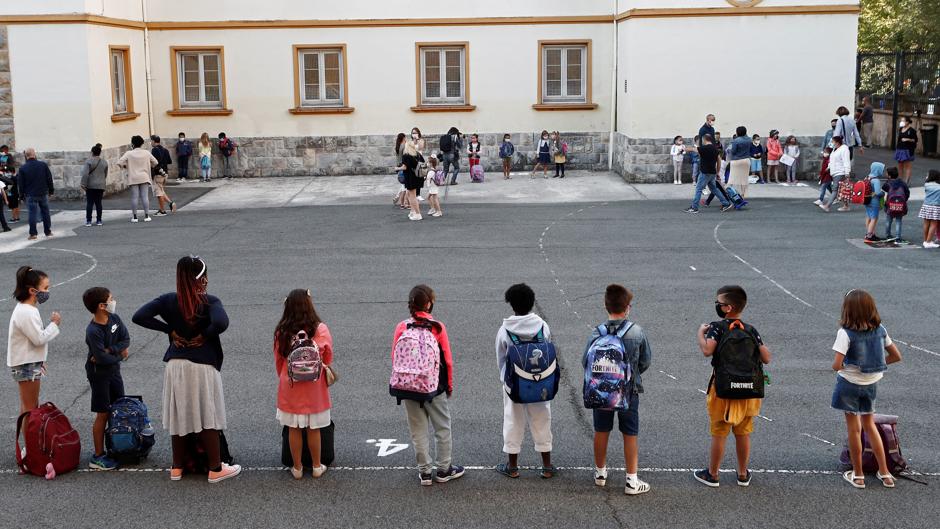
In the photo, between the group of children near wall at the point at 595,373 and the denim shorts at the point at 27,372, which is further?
the denim shorts at the point at 27,372

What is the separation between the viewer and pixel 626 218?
20.3 meters

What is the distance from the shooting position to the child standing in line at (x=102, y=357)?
24.3 ft

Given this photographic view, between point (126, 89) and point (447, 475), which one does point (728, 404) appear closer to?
point (447, 475)

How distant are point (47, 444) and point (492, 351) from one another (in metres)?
4.84

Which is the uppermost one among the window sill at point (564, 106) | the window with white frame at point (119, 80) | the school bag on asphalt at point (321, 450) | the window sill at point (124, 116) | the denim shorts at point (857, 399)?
the window with white frame at point (119, 80)

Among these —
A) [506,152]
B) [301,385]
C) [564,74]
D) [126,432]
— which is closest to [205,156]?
[506,152]

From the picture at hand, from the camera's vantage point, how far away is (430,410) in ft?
23.7

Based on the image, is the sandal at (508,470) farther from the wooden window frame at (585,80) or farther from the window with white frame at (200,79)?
the window with white frame at (200,79)

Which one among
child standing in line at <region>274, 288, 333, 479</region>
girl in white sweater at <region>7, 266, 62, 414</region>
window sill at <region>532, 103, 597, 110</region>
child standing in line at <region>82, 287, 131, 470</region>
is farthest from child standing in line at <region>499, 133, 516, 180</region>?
child standing in line at <region>274, 288, 333, 479</region>

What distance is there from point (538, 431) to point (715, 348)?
1384mm

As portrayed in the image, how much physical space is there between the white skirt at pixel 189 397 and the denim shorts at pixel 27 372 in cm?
139

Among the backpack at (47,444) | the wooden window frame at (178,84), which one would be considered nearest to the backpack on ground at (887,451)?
the backpack at (47,444)

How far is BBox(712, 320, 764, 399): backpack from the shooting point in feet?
22.8

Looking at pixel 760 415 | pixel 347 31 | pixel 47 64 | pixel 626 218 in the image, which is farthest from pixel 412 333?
pixel 347 31
